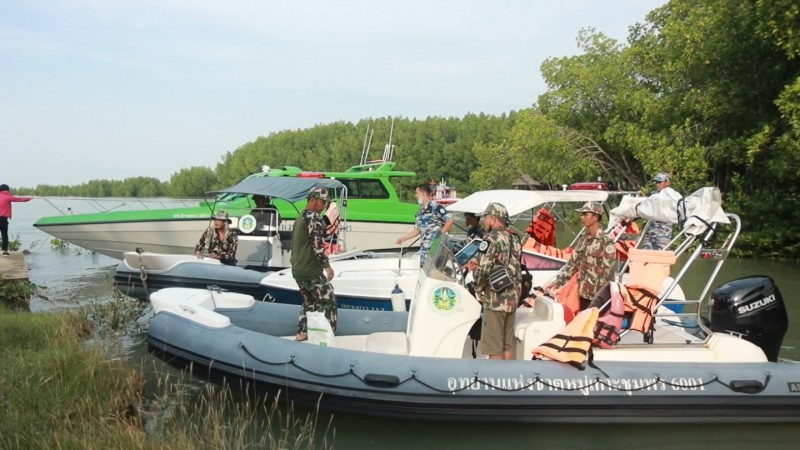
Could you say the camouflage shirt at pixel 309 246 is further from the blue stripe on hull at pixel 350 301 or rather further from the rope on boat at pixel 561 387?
the blue stripe on hull at pixel 350 301

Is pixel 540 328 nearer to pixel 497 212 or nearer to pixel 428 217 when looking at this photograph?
pixel 497 212

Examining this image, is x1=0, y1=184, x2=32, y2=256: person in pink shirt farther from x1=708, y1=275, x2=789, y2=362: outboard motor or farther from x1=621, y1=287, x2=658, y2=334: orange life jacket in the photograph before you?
x1=708, y1=275, x2=789, y2=362: outboard motor

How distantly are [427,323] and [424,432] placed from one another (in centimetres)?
87

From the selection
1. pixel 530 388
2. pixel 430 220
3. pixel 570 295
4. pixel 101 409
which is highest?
pixel 430 220

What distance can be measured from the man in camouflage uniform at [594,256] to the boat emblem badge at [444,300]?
121cm

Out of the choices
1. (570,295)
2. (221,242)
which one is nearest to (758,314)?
(570,295)

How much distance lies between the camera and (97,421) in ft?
14.3

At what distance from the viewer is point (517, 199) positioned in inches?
310

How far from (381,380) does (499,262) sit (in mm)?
1302

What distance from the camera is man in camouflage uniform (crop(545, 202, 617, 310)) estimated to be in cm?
562

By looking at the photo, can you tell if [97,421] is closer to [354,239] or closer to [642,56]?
[354,239]

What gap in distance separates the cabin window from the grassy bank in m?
9.16

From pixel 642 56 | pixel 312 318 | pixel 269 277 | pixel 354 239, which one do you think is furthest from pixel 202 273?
pixel 642 56

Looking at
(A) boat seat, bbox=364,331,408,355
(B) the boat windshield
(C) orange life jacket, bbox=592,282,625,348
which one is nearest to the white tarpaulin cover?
(C) orange life jacket, bbox=592,282,625,348
